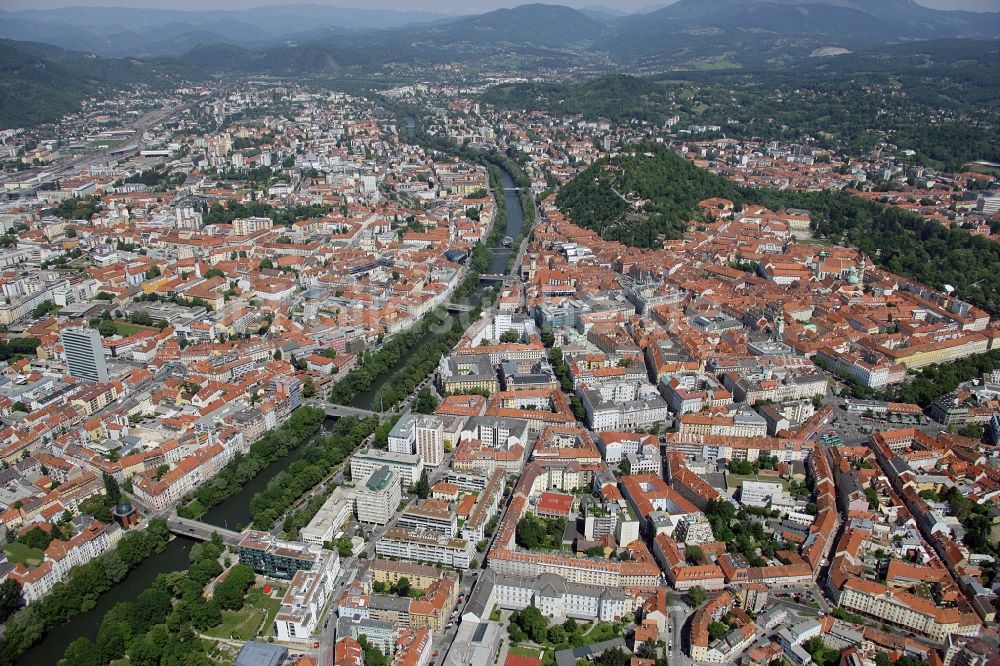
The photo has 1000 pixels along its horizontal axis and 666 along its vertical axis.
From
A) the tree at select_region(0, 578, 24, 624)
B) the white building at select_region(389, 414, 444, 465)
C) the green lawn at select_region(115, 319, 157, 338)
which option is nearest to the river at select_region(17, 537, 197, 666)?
the tree at select_region(0, 578, 24, 624)

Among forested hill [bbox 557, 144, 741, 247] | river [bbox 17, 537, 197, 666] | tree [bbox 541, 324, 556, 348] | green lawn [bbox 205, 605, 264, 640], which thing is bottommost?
river [bbox 17, 537, 197, 666]

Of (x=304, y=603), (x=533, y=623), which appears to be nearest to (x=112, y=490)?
(x=304, y=603)

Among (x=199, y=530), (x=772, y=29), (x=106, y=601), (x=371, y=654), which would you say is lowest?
(x=106, y=601)

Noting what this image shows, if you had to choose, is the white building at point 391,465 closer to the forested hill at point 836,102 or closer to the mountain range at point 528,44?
the forested hill at point 836,102

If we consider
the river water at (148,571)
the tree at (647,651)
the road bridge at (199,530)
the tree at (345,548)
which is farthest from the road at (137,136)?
the tree at (647,651)

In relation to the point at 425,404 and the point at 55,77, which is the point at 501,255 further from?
the point at 55,77

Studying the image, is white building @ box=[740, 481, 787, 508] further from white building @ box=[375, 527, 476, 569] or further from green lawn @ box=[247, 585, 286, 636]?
green lawn @ box=[247, 585, 286, 636]
